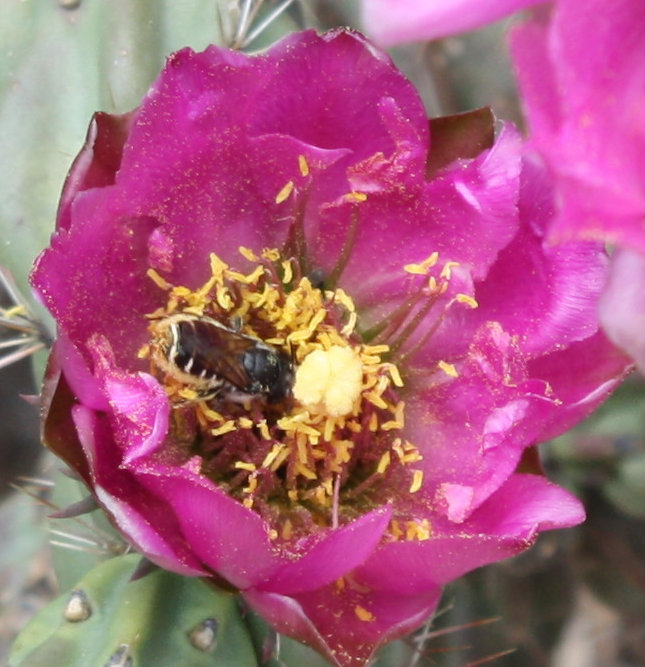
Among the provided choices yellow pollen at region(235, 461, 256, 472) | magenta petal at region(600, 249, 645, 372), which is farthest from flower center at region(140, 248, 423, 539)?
magenta petal at region(600, 249, 645, 372)

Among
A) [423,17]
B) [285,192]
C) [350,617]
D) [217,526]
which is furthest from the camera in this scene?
[285,192]

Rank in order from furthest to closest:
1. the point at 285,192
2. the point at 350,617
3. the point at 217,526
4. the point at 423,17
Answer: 1. the point at 285,192
2. the point at 350,617
3. the point at 217,526
4. the point at 423,17

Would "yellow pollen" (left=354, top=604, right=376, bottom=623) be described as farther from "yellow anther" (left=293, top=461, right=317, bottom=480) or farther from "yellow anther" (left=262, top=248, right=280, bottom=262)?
"yellow anther" (left=262, top=248, right=280, bottom=262)

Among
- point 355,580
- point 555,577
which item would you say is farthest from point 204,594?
point 555,577

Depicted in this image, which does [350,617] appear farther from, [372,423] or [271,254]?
[271,254]

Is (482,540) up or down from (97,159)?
down

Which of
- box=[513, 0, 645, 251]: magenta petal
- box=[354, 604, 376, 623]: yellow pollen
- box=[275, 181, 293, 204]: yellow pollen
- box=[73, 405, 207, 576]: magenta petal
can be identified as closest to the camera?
box=[513, 0, 645, 251]: magenta petal

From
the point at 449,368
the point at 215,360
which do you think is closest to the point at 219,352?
the point at 215,360

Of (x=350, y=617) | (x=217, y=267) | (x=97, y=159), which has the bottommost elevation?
(x=350, y=617)
